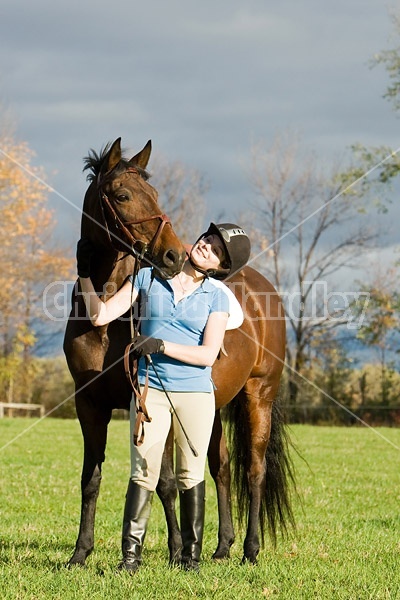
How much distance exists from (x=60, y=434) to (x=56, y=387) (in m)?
18.6

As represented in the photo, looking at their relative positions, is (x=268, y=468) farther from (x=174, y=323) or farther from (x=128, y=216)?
(x=128, y=216)

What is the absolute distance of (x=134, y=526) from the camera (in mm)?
4578

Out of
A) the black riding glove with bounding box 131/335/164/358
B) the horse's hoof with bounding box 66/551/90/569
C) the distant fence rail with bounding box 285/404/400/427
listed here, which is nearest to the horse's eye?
the black riding glove with bounding box 131/335/164/358

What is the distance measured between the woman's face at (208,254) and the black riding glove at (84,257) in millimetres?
723

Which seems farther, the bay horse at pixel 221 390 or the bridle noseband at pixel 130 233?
the bay horse at pixel 221 390

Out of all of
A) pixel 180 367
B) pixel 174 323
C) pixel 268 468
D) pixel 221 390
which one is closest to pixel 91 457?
pixel 221 390

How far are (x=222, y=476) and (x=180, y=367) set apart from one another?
7.78 ft

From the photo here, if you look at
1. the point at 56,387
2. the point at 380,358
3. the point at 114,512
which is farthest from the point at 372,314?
the point at 114,512

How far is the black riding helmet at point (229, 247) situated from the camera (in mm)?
4961

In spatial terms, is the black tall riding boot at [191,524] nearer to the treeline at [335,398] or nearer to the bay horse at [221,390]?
the bay horse at [221,390]

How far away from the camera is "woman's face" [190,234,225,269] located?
4.88m

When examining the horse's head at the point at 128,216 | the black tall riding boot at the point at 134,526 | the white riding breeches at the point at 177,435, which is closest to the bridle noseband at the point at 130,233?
the horse's head at the point at 128,216

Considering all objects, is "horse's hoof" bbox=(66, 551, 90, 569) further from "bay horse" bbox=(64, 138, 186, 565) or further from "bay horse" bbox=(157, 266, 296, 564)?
"bay horse" bbox=(157, 266, 296, 564)

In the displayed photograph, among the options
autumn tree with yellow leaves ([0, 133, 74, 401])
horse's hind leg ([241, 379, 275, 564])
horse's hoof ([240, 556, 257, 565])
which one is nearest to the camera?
horse's hoof ([240, 556, 257, 565])
